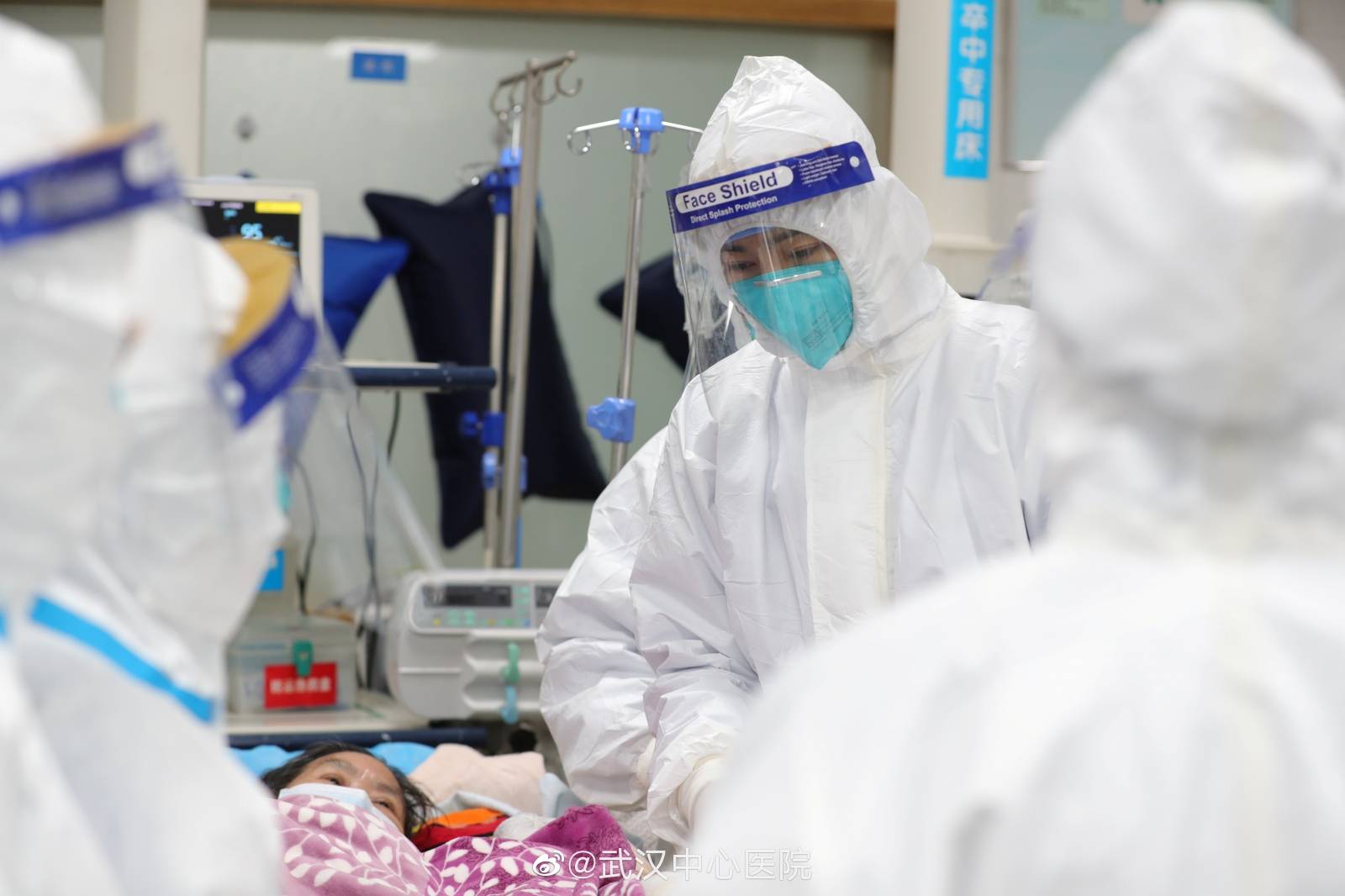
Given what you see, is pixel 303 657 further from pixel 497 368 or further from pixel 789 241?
pixel 789 241

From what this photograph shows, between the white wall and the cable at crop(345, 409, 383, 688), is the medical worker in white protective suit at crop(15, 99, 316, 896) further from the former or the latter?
the white wall

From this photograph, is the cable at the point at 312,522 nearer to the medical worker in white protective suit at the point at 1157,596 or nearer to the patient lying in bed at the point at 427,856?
the medical worker in white protective suit at the point at 1157,596

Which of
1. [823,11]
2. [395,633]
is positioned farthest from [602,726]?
[823,11]

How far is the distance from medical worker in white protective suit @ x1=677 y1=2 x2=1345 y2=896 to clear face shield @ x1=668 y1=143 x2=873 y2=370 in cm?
110

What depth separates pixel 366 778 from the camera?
2.56 metres

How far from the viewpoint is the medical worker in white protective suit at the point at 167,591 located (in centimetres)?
86

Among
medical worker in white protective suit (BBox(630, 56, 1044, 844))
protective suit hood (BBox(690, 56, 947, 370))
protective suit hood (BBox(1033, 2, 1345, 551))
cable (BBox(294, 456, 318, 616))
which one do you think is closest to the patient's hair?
medical worker in white protective suit (BBox(630, 56, 1044, 844))

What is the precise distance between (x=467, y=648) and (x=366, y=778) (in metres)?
0.52

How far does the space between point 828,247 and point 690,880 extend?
1.19 m

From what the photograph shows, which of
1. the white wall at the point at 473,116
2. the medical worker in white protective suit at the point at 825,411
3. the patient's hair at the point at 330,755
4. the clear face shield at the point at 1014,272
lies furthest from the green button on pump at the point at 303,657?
the clear face shield at the point at 1014,272

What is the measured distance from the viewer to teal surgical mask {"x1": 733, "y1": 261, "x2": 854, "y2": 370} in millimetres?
2000

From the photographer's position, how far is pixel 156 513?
89 cm

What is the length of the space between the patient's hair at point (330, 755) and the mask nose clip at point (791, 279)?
1.15 m

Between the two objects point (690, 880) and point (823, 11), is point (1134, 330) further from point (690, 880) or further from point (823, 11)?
point (823, 11)
